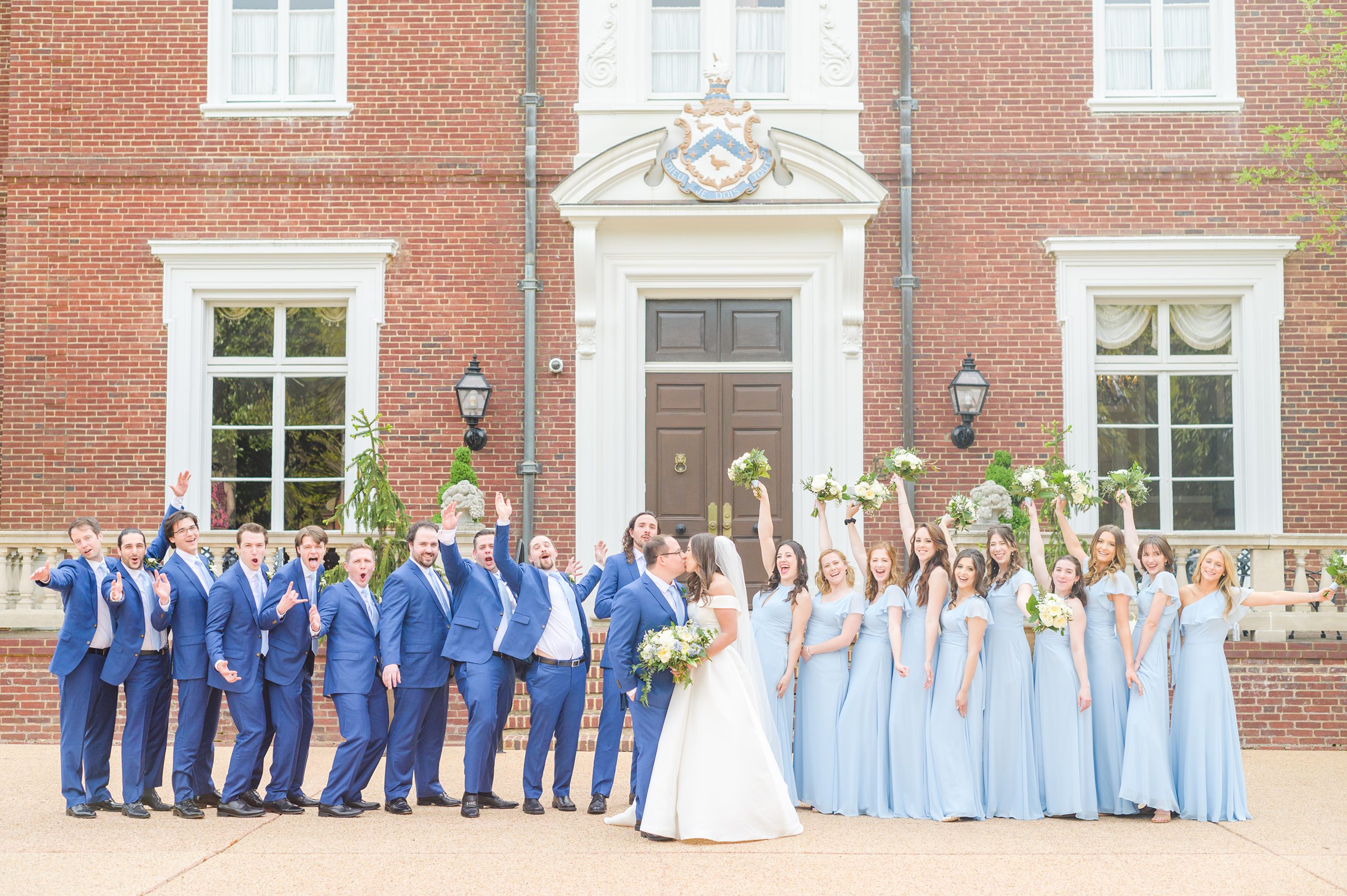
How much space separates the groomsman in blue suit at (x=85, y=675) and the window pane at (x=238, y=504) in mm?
4698

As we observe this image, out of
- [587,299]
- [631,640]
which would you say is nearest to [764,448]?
[587,299]

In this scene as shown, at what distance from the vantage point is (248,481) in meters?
12.6

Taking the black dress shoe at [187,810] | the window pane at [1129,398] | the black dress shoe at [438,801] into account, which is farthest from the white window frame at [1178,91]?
the black dress shoe at [187,810]

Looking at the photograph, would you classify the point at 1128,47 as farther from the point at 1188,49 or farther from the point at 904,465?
the point at 904,465

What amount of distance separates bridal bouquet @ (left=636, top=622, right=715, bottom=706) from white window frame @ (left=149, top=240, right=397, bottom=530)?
603 cm

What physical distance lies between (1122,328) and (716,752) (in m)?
7.42

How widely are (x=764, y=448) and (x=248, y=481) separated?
4769 mm

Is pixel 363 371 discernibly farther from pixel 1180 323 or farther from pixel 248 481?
pixel 1180 323

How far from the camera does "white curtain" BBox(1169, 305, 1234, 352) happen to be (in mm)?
12477

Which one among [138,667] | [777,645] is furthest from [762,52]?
[138,667]

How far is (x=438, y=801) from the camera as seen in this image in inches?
315

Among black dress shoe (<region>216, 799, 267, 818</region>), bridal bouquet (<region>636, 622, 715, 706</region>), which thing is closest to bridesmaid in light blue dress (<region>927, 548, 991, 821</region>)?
bridal bouquet (<region>636, 622, 715, 706</region>)

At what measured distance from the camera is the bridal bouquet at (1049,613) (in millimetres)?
7473

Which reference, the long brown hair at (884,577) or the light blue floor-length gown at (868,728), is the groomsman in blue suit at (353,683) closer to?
the light blue floor-length gown at (868,728)
